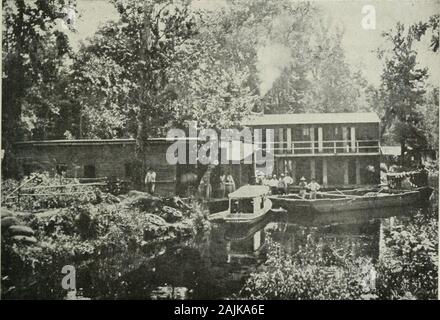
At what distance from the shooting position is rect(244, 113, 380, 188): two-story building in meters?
5.86

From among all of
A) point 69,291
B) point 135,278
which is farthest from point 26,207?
point 135,278

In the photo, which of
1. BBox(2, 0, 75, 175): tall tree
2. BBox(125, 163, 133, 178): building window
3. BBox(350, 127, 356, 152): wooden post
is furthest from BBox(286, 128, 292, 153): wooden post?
BBox(2, 0, 75, 175): tall tree

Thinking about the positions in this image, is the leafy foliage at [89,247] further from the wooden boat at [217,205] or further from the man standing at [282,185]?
the man standing at [282,185]

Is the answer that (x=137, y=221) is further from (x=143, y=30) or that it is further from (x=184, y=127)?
(x=143, y=30)

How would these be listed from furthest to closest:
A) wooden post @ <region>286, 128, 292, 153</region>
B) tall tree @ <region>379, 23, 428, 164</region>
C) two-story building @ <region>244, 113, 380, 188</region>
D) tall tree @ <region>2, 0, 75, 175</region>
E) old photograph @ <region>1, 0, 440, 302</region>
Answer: wooden post @ <region>286, 128, 292, 153</region>
two-story building @ <region>244, 113, 380, 188</region>
tall tree @ <region>379, 23, 428, 164</region>
tall tree @ <region>2, 0, 75, 175</region>
old photograph @ <region>1, 0, 440, 302</region>

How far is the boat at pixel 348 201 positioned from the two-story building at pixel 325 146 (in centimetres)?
17

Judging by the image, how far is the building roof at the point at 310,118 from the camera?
5.71 metres

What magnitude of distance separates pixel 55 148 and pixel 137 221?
1557 mm

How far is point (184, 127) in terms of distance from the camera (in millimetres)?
5883

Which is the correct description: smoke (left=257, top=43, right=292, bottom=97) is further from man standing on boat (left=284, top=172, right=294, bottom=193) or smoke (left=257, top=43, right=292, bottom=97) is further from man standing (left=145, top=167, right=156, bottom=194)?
man standing (left=145, top=167, right=156, bottom=194)

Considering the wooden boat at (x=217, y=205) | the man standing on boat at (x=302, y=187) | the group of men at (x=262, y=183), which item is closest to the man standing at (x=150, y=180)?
the group of men at (x=262, y=183)

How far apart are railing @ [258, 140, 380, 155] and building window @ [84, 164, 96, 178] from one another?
2436mm

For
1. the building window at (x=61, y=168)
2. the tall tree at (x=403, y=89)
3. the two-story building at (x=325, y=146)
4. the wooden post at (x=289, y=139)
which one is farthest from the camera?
the wooden post at (x=289, y=139)

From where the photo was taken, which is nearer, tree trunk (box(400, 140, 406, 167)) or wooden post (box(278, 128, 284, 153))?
tree trunk (box(400, 140, 406, 167))
